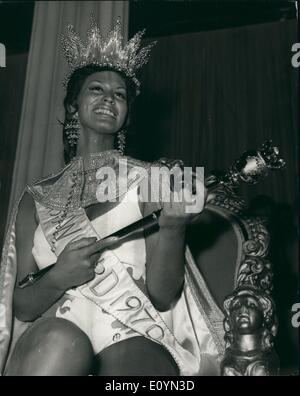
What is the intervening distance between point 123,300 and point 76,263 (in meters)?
0.11

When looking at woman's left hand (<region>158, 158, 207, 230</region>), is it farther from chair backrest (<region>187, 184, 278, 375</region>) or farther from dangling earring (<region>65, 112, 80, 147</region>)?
dangling earring (<region>65, 112, 80, 147</region>)

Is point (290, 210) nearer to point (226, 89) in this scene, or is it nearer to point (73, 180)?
point (226, 89)

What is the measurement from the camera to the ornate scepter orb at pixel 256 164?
3.45ft

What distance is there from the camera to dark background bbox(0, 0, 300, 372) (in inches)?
74.9

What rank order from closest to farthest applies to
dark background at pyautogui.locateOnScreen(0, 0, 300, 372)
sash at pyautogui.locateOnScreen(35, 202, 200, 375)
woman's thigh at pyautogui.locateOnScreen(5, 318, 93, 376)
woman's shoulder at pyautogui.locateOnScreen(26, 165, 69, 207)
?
1. woman's thigh at pyautogui.locateOnScreen(5, 318, 93, 376)
2. sash at pyautogui.locateOnScreen(35, 202, 200, 375)
3. woman's shoulder at pyautogui.locateOnScreen(26, 165, 69, 207)
4. dark background at pyautogui.locateOnScreen(0, 0, 300, 372)

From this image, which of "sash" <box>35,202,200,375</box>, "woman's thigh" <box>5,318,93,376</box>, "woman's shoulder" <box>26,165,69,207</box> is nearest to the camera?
"woman's thigh" <box>5,318,93,376</box>

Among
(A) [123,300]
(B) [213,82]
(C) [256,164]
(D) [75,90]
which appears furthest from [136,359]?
(B) [213,82]

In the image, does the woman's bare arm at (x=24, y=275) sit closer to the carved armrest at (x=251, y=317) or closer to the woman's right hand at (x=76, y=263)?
the woman's right hand at (x=76, y=263)

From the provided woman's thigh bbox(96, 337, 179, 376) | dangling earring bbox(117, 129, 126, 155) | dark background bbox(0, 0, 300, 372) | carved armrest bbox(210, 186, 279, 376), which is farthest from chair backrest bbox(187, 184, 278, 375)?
dark background bbox(0, 0, 300, 372)

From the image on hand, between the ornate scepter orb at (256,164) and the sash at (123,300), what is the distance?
26cm

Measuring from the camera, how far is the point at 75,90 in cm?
136

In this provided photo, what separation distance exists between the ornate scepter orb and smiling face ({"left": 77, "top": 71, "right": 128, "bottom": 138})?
321mm

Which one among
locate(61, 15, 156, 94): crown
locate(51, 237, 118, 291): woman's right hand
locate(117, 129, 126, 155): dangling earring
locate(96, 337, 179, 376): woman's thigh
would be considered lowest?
locate(96, 337, 179, 376): woman's thigh
